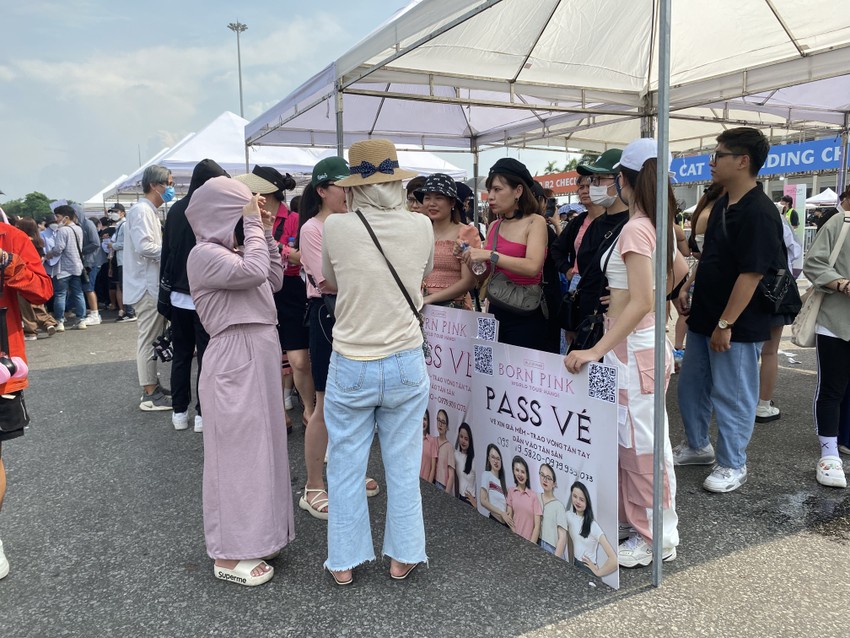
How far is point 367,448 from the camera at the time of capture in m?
2.53

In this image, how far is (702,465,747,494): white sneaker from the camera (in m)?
3.34

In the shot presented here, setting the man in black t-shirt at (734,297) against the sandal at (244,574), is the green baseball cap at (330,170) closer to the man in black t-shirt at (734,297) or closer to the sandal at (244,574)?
the sandal at (244,574)

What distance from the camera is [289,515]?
2758 mm

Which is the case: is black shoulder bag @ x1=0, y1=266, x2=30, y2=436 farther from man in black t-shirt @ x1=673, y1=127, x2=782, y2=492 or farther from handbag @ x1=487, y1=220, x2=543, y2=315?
man in black t-shirt @ x1=673, y1=127, x2=782, y2=492

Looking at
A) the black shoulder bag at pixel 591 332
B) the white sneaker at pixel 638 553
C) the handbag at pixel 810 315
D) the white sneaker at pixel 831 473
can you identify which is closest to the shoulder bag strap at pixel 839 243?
the handbag at pixel 810 315

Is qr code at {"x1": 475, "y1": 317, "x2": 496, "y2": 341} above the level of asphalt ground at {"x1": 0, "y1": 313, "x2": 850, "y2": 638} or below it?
above

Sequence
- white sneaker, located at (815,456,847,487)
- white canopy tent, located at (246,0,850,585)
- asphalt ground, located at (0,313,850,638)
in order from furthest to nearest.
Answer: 1. white canopy tent, located at (246,0,850,585)
2. white sneaker, located at (815,456,847,487)
3. asphalt ground, located at (0,313,850,638)

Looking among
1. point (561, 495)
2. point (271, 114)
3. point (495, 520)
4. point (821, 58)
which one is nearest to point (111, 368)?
point (271, 114)

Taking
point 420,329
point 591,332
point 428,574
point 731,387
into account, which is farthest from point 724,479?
point 420,329

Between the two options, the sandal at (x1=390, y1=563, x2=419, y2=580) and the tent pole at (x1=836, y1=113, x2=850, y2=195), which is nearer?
the sandal at (x1=390, y1=563, x2=419, y2=580)

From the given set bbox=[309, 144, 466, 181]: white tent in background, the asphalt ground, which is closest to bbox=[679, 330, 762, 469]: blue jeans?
the asphalt ground

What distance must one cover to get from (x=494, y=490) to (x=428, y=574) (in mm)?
→ 567

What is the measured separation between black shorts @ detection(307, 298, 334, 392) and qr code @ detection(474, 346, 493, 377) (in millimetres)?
768

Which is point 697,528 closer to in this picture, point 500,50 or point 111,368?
point 500,50
